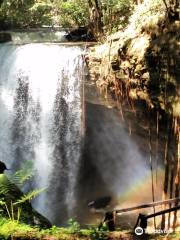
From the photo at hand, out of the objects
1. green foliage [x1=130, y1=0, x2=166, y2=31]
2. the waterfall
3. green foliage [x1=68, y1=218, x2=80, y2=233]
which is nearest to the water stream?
the waterfall

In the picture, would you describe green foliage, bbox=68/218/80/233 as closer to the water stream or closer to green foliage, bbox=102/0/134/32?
the water stream

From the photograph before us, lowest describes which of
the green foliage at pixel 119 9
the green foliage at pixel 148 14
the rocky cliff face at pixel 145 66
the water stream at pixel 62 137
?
the water stream at pixel 62 137

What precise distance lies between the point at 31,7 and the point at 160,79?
20425 millimetres

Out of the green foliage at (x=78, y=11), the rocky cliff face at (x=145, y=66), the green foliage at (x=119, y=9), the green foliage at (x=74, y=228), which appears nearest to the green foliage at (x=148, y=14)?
the rocky cliff face at (x=145, y=66)

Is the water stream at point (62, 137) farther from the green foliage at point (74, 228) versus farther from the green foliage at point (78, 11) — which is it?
the green foliage at point (74, 228)

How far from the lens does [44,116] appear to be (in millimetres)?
13602

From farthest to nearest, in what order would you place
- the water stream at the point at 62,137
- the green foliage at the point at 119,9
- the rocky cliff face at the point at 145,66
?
1. the green foliage at the point at 119,9
2. the water stream at the point at 62,137
3. the rocky cliff face at the point at 145,66

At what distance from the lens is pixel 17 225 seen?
4.88m

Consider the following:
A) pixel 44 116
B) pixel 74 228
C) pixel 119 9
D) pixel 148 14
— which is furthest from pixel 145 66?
pixel 74 228

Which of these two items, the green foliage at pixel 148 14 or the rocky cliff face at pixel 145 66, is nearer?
the rocky cliff face at pixel 145 66

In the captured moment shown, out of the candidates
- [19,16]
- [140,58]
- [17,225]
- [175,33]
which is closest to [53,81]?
[140,58]

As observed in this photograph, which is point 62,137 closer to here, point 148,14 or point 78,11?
point 148,14

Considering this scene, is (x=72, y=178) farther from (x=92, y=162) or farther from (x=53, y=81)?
(x=53, y=81)

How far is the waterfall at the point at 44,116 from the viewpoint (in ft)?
42.0
